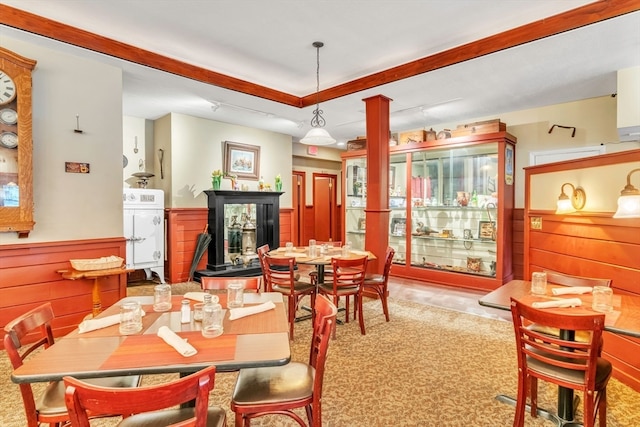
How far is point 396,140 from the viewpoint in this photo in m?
6.89

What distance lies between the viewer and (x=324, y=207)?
8867 millimetres

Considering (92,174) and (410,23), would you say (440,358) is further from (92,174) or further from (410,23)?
(92,174)

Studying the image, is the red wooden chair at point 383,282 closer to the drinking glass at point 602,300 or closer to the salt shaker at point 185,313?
the drinking glass at point 602,300

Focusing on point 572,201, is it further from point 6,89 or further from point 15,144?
point 6,89

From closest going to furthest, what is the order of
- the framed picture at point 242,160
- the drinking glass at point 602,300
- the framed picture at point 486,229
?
the drinking glass at point 602,300
the framed picture at point 486,229
the framed picture at point 242,160

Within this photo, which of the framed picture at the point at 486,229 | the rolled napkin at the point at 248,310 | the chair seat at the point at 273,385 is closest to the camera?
the chair seat at the point at 273,385

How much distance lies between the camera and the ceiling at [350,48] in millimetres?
3014

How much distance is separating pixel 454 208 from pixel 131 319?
529 centimetres

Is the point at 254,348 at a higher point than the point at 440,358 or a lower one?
higher

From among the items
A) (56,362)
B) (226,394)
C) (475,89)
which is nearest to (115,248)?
(226,394)

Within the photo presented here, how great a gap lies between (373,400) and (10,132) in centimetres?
376

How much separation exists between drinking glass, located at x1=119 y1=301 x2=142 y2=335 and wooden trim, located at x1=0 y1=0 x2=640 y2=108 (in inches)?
113

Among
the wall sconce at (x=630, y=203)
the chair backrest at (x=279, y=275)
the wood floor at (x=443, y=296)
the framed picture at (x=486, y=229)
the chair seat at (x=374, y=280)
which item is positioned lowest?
the wood floor at (x=443, y=296)

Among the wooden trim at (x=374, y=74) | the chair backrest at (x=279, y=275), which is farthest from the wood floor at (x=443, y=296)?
the wooden trim at (x=374, y=74)
